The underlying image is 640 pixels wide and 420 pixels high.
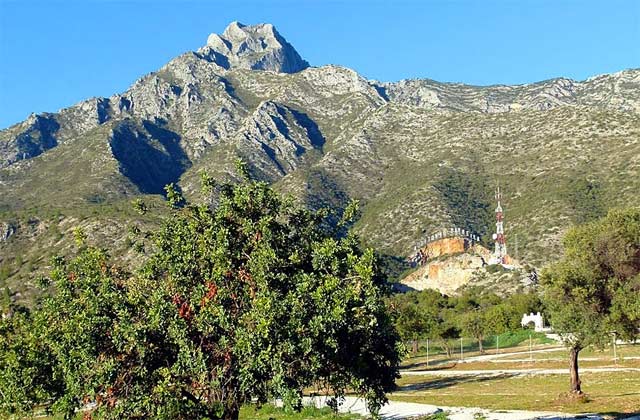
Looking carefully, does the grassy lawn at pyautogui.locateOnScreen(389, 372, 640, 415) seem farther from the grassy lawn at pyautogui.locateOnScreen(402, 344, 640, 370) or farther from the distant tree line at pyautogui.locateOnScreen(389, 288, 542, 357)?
the distant tree line at pyautogui.locateOnScreen(389, 288, 542, 357)

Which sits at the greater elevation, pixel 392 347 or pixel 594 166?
pixel 594 166

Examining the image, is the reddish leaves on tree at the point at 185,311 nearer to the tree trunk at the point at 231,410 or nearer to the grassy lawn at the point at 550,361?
the tree trunk at the point at 231,410

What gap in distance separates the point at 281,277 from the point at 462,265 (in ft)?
596

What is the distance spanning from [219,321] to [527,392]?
35.7m

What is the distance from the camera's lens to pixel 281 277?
54.5ft

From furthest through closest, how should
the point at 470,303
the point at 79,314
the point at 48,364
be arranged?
the point at 470,303
the point at 48,364
the point at 79,314

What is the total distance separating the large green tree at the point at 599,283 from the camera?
3491cm

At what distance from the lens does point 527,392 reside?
1785 inches

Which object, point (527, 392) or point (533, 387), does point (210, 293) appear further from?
point (533, 387)

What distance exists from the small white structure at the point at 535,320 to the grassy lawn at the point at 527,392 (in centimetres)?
6257

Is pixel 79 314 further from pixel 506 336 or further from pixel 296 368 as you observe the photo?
pixel 506 336

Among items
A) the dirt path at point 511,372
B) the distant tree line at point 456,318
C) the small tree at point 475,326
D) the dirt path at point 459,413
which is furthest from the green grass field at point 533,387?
the small tree at point 475,326

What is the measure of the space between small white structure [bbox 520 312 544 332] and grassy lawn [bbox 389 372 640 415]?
62573 mm

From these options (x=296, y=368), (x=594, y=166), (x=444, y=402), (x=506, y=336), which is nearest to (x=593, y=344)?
(x=444, y=402)
